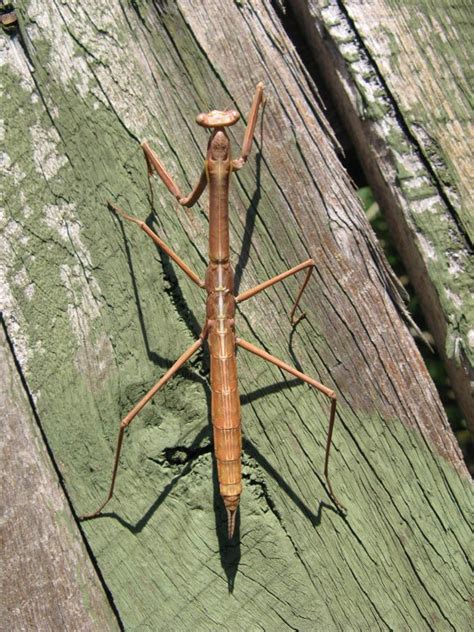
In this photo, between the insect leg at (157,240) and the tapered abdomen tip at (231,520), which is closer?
the tapered abdomen tip at (231,520)

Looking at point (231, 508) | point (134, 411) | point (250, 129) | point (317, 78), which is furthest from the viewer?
point (317, 78)

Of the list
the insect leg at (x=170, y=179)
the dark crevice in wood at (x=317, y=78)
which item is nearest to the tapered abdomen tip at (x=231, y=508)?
the insect leg at (x=170, y=179)

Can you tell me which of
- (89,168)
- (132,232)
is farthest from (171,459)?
(89,168)

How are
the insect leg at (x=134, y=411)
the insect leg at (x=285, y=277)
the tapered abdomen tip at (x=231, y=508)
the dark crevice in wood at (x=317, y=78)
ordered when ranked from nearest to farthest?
the tapered abdomen tip at (x=231, y=508) → the insect leg at (x=134, y=411) → the insect leg at (x=285, y=277) → the dark crevice in wood at (x=317, y=78)

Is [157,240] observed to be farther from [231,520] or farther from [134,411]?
[231,520]

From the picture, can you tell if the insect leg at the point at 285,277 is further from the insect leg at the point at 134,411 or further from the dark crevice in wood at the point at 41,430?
the dark crevice in wood at the point at 41,430

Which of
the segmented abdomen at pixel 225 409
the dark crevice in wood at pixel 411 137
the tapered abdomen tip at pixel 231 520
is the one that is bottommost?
the tapered abdomen tip at pixel 231 520

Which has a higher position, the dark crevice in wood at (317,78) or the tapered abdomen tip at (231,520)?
the dark crevice in wood at (317,78)

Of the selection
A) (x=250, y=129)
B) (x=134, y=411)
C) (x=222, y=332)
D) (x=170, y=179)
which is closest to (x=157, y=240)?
(x=170, y=179)
